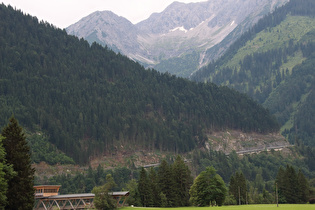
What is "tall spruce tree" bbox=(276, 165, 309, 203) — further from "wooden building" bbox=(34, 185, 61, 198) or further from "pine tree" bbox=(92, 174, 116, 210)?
"wooden building" bbox=(34, 185, 61, 198)

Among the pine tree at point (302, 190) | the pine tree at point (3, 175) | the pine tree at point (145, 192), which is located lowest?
the pine tree at point (302, 190)

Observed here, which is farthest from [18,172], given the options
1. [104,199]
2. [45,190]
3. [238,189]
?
[238,189]

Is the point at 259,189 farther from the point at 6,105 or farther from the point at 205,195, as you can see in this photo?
the point at 6,105

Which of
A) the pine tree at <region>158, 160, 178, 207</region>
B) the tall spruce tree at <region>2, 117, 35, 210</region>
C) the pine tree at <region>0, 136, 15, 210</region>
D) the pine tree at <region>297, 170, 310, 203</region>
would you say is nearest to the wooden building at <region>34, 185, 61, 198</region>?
the pine tree at <region>158, 160, 178, 207</region>

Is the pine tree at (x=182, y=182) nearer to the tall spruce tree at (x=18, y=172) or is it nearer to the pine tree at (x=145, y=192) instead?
the pine tree at (x=145, y=192)

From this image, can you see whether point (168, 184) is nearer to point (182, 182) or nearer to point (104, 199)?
point (182, 182)

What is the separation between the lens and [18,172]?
71.4 meters

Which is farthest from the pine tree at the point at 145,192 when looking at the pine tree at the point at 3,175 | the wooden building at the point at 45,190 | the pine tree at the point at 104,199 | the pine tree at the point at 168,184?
the pine tree at the point at 3,175

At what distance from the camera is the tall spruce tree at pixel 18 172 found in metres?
70.1

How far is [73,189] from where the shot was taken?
159 m

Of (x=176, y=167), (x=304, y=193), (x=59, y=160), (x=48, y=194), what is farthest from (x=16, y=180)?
(x=59, y=160)

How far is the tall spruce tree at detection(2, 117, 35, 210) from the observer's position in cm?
7006

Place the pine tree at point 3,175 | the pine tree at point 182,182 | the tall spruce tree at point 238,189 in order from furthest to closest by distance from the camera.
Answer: the tall spruce tree at point 238,189 → the pine tree at point 182,182 → the pine tree at point 3,175

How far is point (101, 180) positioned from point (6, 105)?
67440 millimetres
